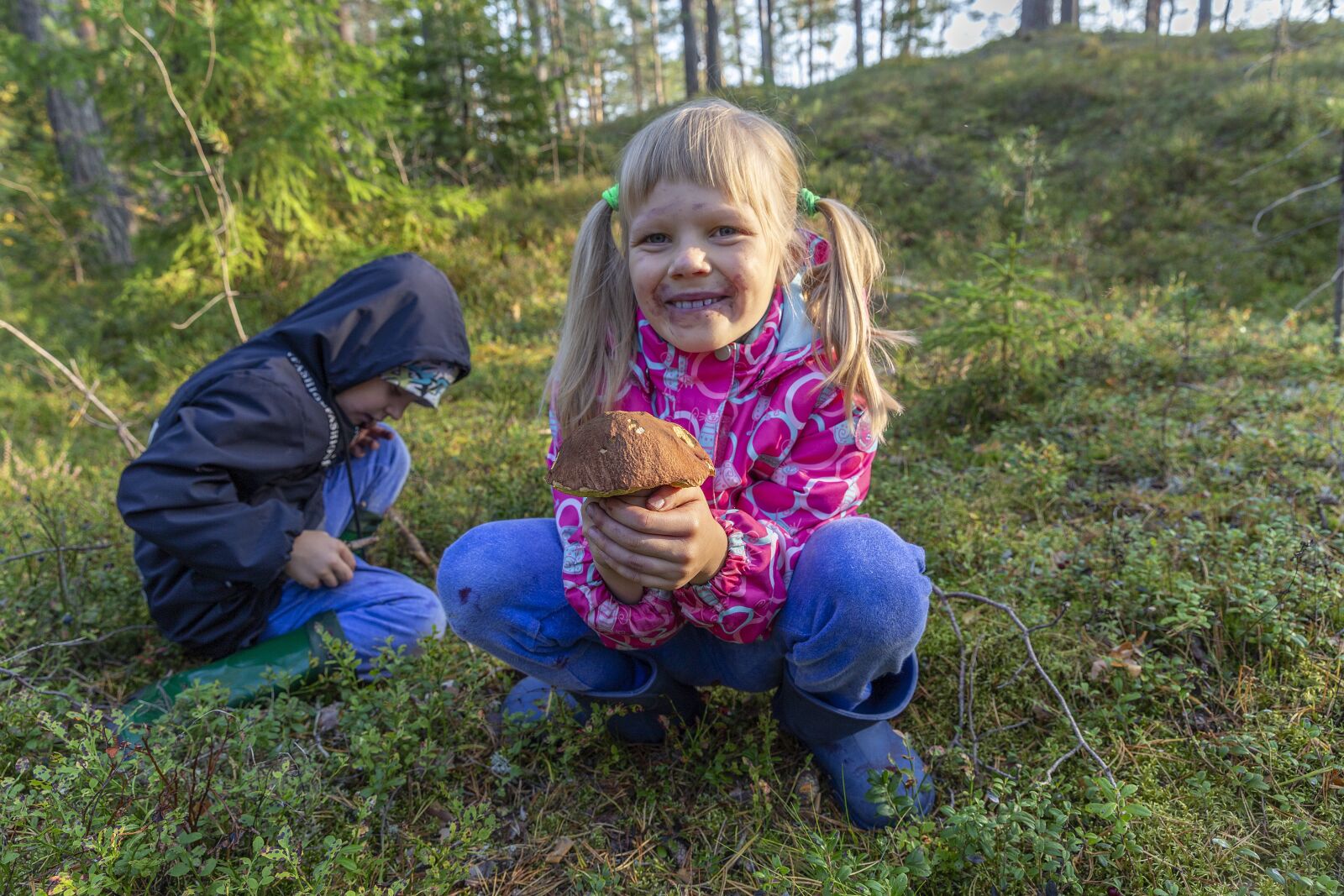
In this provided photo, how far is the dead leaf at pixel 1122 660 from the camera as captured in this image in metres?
2.34

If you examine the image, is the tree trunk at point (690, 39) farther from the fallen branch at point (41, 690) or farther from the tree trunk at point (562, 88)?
the fallen branch at point (41, 690)

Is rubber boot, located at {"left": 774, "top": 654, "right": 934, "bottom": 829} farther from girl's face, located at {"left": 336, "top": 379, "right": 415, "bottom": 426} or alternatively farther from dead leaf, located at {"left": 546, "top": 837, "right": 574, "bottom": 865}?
girl's face, located at {"left": 336, "top": 379, "right": 415, "bottom": 426}

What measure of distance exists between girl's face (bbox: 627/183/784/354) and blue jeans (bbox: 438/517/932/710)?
2.19 ft

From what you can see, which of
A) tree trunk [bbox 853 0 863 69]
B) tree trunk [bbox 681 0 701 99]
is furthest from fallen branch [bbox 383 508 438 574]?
tree trunk [bbox 853 0 863 69]

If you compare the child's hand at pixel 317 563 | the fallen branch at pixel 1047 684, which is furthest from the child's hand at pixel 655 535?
the child's hand at pixel 317 563

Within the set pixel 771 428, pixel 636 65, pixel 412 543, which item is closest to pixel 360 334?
pixel 412 543

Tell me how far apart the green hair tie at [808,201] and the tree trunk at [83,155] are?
1201cm

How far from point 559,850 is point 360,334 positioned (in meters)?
2.25

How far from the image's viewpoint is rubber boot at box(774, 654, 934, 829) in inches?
80.4

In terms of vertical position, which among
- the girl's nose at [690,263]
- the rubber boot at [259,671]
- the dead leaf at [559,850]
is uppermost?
the girl's nose at [690,263]

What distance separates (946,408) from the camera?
4516 millimetres

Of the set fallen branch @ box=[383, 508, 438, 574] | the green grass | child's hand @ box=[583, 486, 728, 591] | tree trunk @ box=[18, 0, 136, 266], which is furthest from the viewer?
tree trunk @ box=[18, 0, 136, 266]

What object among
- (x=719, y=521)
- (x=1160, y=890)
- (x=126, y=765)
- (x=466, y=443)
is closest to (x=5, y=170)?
(x=466, y=443)

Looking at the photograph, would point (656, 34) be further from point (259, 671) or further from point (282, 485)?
point (259, 671)
